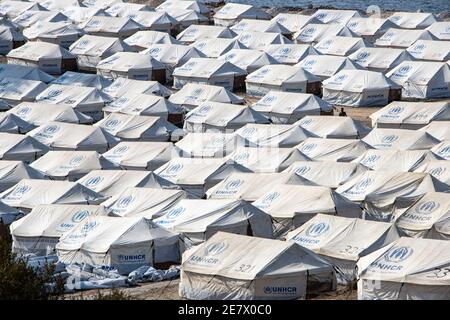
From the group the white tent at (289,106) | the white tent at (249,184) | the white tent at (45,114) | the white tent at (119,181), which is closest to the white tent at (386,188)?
the white tent at (249,184)

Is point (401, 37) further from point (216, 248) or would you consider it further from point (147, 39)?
point (216, 248)

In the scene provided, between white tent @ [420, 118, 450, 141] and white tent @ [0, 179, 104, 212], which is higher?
white tent @ [0, 179, 104, 212]

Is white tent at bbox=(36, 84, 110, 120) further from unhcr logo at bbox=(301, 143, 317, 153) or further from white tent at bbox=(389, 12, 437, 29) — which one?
white tent at bbox=(389, 12, 437, 29)

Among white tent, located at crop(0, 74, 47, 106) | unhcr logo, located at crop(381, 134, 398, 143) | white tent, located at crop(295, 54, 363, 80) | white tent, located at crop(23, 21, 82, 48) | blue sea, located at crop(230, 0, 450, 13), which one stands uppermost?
unhcr logo, located at crop(381, 134, 398, 143)

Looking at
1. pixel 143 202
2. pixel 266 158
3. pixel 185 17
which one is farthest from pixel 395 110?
pixel 185 17

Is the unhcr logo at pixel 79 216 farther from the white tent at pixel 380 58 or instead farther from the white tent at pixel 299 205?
the white tent at pixel 380 58

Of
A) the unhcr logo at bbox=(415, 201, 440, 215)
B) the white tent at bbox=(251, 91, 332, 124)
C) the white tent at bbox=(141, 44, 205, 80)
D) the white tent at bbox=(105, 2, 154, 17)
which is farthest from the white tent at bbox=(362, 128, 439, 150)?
the white tent at bbox=(105, 2, 154, 17)
